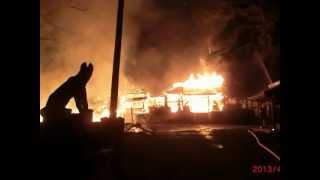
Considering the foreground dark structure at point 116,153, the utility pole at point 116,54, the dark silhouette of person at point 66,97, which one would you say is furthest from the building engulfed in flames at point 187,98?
the dark silhouette of person at point 66,97

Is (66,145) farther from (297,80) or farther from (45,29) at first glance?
(45,29)

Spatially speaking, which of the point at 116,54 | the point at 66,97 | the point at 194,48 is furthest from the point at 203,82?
the point at 66,97

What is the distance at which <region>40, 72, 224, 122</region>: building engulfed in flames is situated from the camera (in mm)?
34750

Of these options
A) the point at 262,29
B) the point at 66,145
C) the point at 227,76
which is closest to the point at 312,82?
the point at 66,145

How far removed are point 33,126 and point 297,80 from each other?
5.76 ft

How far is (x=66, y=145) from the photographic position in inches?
340
